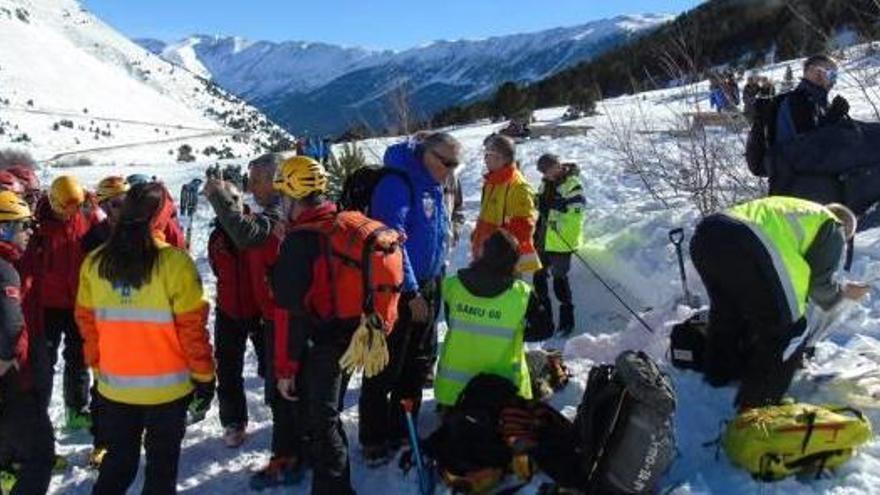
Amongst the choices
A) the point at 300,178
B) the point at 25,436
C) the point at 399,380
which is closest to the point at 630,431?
the point at 399,380

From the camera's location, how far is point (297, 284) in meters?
4.41

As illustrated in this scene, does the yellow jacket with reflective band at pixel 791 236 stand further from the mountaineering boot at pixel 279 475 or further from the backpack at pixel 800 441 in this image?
the mountaineering boot at pixel 279 475

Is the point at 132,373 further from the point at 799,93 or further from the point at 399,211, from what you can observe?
the point at 799,93

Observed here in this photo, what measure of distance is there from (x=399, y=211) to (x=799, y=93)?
9.65ft

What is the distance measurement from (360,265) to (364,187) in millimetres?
805

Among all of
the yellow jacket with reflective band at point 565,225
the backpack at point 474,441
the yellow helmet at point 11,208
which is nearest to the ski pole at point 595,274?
the yellow jacket with reflective band at point 565,225

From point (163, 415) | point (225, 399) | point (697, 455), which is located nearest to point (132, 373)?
point (163, 415)

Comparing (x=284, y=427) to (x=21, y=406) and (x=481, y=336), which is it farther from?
(x=21, y=406)

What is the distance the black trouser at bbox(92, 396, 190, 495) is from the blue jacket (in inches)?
54.4

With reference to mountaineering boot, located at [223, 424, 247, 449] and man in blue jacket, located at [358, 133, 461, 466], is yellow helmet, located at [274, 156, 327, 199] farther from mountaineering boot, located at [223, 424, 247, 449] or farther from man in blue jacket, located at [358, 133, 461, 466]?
mountaineering boot, located at [223, 424, 247, 449]

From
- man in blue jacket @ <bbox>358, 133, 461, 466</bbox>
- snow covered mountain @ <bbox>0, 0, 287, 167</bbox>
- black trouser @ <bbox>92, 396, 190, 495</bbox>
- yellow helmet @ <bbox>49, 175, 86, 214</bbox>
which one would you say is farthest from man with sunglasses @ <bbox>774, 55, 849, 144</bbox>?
snow covered mountain @ <bbox>0, 0, 287, 167</bbox>

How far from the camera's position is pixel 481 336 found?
16.5ft

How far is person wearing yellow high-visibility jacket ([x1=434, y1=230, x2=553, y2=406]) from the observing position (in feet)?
16.4

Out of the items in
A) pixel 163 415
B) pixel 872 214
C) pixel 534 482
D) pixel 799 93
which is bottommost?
pixel 534 482
